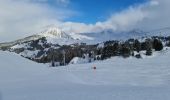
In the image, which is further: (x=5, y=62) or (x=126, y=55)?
(x=126, y=55)

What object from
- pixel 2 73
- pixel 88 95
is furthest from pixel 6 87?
pixel 88 95

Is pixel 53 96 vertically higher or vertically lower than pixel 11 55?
lower

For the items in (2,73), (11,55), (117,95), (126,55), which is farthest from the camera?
(126,55)

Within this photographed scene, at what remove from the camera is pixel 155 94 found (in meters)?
13.5

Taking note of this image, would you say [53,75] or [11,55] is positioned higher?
[11,55]

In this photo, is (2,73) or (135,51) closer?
(2,73)

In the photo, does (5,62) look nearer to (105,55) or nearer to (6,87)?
(6,87)

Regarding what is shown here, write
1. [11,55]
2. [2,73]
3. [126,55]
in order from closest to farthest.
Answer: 1. [2,73]
2. [11,55]
3. [126,55]

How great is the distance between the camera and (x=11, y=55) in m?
21.8

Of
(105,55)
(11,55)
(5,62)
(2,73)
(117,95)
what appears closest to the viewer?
(117,95)

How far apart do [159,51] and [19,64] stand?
10761 centimetres

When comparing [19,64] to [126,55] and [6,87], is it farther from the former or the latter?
[126,55]

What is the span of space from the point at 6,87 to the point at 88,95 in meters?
4.75

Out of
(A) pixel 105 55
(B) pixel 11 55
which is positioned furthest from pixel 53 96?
(A) pixel 105 55
